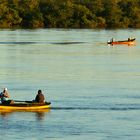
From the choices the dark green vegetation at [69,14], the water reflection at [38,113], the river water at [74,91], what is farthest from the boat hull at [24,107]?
the dark green vegetation at [69,14]

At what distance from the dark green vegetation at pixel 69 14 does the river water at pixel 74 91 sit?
2682 inches

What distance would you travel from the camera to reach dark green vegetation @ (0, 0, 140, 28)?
16625 centimetres

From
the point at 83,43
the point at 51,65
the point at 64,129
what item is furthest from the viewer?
the point at 83,43

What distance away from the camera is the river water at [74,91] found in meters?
40.1

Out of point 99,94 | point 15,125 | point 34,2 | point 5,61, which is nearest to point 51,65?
point 5,61

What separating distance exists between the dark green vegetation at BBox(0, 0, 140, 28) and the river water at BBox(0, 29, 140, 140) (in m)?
68.1

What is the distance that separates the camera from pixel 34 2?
170375mm

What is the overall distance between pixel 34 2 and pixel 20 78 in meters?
109

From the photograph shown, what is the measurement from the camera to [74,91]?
54.3 meters

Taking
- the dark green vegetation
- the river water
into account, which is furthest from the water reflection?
the dark green vegetation

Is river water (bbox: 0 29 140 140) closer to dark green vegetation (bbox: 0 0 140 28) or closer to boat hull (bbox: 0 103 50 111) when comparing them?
boat hull (bbox: 0 103 50 111)

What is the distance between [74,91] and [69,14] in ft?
372

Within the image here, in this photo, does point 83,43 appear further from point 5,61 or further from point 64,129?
point 64,129

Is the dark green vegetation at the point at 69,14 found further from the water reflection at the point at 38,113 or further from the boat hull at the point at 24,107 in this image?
the water reflection at the point at 38,113
